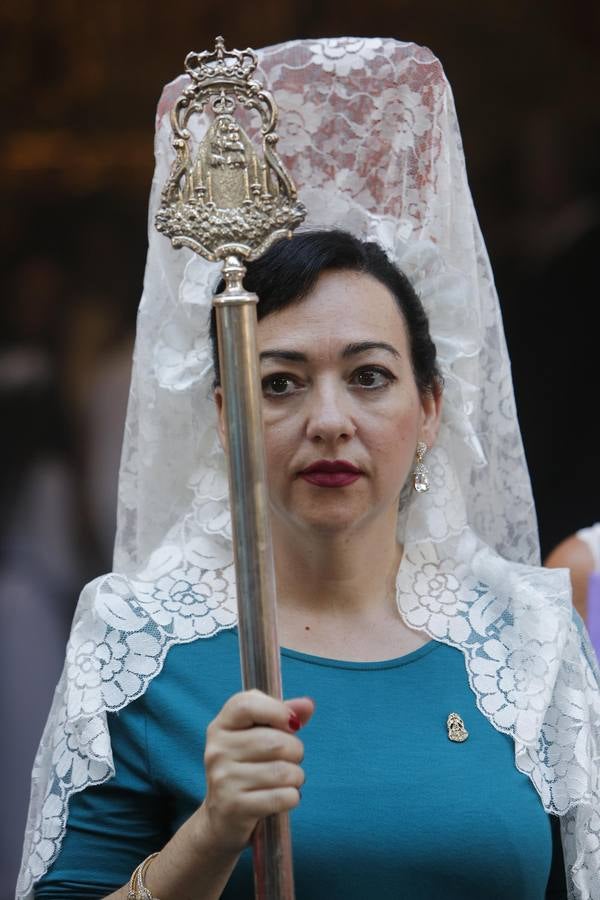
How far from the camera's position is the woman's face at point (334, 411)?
7.69ft

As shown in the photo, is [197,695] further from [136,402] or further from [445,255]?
[445,255]

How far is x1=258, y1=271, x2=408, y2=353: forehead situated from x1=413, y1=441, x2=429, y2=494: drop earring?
0.18 metres

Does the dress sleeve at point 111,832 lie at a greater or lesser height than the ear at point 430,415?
lesser

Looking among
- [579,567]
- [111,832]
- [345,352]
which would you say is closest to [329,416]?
[345,352]

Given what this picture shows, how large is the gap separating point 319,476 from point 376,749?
1.28 ft

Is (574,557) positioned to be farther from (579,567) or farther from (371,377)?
(371,377)

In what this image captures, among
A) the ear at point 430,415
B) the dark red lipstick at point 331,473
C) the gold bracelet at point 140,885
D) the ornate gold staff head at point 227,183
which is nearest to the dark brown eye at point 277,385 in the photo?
the dark red lipstick at point 331,473

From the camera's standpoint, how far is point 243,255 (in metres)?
1.99

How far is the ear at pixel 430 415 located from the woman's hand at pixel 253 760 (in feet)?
2.57

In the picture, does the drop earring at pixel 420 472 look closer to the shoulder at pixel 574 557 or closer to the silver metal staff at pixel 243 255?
the shoulder at pixel 574 557

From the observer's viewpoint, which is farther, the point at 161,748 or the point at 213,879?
the point at 161,748

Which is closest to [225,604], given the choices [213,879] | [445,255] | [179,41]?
[213,879]

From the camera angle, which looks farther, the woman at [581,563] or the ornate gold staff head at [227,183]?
the woman at [581,563]

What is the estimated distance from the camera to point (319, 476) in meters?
2.34
